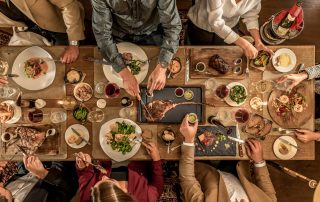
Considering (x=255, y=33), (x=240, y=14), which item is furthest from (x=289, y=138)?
(x=240, y=14)

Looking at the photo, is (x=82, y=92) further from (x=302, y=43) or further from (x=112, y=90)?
(x=302, y=43)

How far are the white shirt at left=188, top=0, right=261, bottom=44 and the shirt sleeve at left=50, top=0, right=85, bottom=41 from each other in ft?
3.48

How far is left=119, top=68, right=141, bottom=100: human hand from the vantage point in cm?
254

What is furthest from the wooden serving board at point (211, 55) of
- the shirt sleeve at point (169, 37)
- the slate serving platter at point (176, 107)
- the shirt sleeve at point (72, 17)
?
the shirt sleeve at point (72, 17)

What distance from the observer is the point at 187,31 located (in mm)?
3443

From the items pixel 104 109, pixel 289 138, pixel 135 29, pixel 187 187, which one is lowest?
pixel 187 187

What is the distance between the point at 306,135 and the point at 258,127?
1.39ft

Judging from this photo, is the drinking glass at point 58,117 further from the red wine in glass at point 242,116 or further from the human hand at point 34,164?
the red wine in glass at point 242,116

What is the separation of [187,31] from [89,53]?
1.21 m

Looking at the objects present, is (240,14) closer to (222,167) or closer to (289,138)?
(289,138)

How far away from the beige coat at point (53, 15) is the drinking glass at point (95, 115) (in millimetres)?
660

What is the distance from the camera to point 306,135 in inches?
109

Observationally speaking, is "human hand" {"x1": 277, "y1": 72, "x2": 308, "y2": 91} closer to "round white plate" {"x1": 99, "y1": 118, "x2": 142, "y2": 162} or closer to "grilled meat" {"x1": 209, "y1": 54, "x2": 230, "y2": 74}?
"grilled meat" {"x1": 209, "y1": 54, "x2": 230, "y2": 74}

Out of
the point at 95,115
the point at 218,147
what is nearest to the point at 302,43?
the point at 218,147
